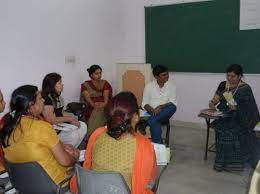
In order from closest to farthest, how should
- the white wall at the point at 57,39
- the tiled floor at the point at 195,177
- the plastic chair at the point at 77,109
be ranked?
the tiled floor at the point at 195,177 → the white wall at the point at 57,39 → the plastic chair at the point at 77,109

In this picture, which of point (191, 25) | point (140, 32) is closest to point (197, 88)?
point (191, 25)

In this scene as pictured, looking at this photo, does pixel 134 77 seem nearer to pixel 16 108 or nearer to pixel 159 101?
pixel 159 101

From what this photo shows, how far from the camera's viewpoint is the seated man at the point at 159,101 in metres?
4.15

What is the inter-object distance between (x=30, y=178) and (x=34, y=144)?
0.71 ft

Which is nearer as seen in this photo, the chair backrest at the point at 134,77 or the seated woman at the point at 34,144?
the seated woman at the point at 34,144

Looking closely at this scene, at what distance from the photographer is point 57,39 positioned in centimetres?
449

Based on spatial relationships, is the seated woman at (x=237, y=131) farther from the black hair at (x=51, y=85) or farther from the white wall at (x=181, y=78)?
the black hair at (x=51, y=85)

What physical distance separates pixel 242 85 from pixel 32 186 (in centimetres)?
265

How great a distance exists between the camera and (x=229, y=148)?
11.7 ft

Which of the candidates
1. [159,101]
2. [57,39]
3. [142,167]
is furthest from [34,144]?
[57,39]

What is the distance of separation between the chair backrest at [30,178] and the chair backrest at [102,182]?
0.40m

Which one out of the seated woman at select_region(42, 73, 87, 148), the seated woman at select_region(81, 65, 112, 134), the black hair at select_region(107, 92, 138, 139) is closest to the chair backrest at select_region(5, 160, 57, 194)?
the black hair at select_region(107, 92, 138, 139)

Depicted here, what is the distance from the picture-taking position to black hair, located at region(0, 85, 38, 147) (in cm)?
209

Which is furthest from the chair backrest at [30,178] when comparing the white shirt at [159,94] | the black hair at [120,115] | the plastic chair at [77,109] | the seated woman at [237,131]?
the white shirt at [159,94]
